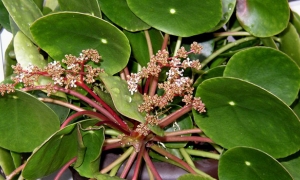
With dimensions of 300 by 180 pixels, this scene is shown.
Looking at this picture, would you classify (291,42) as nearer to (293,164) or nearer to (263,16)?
(263,16)

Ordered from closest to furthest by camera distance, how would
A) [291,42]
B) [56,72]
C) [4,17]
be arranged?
[56,72]
[291,42]
[4,17]

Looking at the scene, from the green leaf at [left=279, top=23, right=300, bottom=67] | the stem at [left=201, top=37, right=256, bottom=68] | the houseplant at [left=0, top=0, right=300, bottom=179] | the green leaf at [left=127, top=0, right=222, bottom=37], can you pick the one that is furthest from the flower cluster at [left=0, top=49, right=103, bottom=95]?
the green leaf at [left=279, top=23, right=300, bottom=67]

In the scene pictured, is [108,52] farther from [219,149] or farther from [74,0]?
[219,149]

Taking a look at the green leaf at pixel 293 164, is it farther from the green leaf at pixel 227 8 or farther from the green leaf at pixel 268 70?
the green leaf at pixel 227 8

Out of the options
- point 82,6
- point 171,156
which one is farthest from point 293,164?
point 82,6

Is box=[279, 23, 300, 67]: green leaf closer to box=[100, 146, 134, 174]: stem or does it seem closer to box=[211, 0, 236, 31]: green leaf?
box=[211, 0, 236, 31]: green leaf

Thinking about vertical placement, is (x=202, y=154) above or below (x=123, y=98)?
below

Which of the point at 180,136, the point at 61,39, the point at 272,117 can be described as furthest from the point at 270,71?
the point at 61,39
